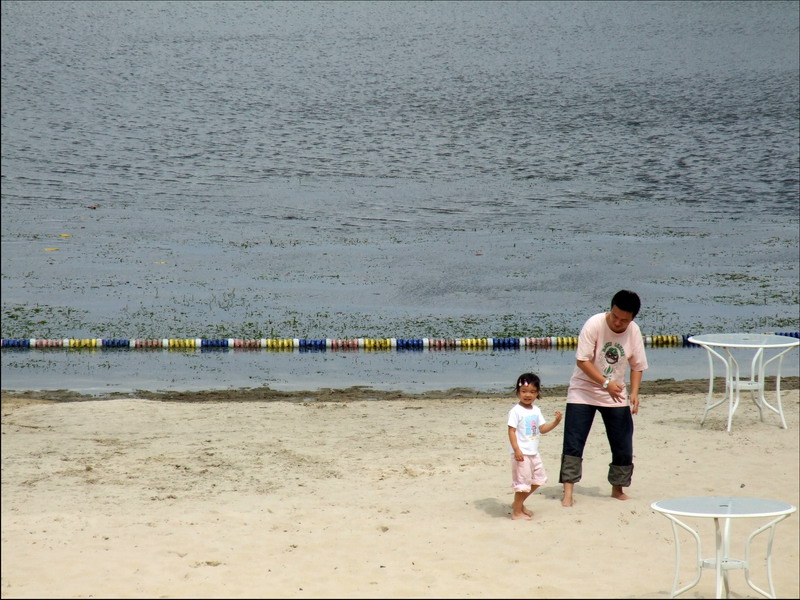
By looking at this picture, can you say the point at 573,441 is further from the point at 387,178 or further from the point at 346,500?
the point at 387,178

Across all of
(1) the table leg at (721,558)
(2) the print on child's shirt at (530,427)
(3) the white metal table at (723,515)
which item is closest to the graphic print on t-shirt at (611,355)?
(2) the print on child's shirt at (530,427)

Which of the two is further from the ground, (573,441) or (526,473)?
(573,441)

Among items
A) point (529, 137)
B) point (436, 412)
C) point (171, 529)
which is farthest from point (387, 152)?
point (171, 529)

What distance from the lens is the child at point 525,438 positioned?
6473mm

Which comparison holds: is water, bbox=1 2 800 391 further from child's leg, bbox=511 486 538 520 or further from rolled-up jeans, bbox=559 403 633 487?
child's leg, bbox=511 486 538 520

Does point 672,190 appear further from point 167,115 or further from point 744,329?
point 167,115

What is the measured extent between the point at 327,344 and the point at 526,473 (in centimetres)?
737

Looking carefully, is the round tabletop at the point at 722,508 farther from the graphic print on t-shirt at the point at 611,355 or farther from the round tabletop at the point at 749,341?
the round tabletop at the point at 749,341

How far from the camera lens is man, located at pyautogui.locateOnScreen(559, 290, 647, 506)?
21.7ft

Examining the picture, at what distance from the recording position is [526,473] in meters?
6.57

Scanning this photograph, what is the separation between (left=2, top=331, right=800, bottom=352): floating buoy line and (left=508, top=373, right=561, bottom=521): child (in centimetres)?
696

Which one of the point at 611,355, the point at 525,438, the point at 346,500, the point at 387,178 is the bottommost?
the point at 346,500

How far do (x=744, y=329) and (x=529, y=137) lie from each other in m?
24.0

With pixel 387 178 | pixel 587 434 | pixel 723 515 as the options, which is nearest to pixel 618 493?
pixel 587 434
